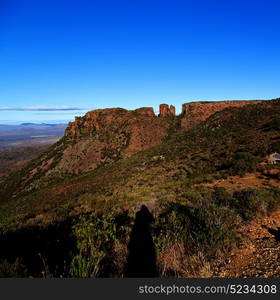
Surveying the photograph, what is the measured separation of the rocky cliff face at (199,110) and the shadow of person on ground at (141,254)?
4098 cm

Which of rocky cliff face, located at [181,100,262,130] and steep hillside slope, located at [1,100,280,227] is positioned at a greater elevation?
rocky cliff face, located at [181,100,262,130]

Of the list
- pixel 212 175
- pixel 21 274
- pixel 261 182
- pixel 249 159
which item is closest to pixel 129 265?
pixel 21 274

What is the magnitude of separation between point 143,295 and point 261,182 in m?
9.90

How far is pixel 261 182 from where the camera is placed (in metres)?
9.94

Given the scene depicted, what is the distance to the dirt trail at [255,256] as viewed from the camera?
3292 millimetres

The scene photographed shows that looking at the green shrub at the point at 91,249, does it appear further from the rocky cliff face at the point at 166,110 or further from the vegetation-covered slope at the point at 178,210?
the rocky cliff face at the point at 166,110

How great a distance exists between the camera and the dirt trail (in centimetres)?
329

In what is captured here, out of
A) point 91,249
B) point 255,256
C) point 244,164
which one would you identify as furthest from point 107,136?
point 255,256

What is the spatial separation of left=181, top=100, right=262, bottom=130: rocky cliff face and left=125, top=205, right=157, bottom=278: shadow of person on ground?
41.0 metres

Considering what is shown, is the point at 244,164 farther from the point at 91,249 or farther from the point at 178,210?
the point at 91,249

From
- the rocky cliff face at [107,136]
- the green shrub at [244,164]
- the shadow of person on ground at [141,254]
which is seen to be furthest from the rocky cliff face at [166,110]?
the shadow of person on ground at [141,254]

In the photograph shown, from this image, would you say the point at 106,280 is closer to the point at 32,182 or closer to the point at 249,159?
the point at 249,159

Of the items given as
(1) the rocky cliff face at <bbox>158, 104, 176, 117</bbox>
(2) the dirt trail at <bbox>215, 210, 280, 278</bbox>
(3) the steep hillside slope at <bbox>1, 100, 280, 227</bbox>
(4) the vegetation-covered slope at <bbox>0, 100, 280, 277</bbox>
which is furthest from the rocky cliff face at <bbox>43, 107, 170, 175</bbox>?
(2) the dirt trail at <bbox>215, 210, 280, 278</bbox>

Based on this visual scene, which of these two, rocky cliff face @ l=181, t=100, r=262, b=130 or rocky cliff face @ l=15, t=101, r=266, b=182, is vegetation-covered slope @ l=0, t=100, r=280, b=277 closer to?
rocky cliff face @ l=181, t=100, r=262, b=130
